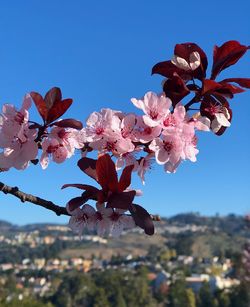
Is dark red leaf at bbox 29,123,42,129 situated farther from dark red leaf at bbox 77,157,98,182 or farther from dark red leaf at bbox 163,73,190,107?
dark red leaf at bbox 163,73,190,107

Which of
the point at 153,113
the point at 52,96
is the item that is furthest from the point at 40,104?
the point at 153,113

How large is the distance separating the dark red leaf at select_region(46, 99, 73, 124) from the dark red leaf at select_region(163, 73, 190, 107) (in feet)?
0.73

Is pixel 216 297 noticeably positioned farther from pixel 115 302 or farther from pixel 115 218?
pixel 115 218

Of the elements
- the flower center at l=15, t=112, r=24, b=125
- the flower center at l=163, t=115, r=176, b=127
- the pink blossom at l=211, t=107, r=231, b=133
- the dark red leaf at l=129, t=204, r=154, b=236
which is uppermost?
the pink blossom at l=211, t=107, r=231, b=133

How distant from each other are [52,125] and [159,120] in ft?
0.74

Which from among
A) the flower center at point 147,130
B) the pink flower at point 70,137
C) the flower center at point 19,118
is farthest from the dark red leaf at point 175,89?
the flower center at point 19,118

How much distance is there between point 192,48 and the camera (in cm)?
120

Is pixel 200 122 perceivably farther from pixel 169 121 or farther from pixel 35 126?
pixel 35 126

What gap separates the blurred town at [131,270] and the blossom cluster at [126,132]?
1319cm

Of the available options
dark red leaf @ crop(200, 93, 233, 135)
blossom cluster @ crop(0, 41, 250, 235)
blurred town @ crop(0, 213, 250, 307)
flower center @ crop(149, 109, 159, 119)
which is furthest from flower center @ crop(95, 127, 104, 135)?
blurred town @ crop(0, 213, 250, 307)

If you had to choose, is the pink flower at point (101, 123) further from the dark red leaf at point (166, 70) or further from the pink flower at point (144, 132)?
the dark red leaf at point (166, 70)

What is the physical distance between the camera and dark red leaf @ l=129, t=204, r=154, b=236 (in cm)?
112

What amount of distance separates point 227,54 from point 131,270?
69.9 m

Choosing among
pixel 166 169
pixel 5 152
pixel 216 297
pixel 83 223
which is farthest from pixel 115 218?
pixel 216 297
